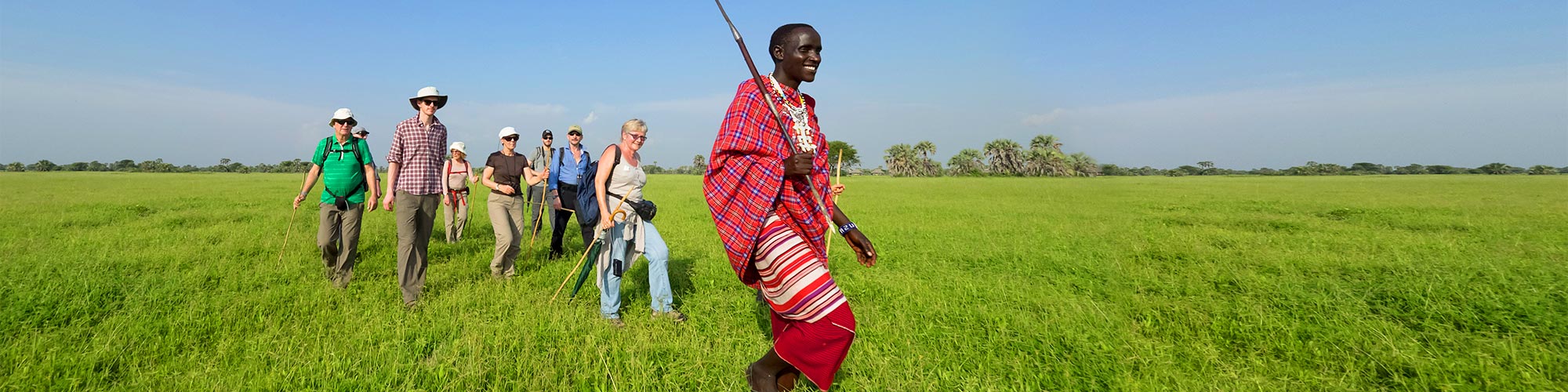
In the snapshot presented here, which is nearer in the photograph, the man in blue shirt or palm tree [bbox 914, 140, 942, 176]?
the man in blue shirt

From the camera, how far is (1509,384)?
312 cm

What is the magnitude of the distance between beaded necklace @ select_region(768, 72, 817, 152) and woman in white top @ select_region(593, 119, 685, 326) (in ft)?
6.61

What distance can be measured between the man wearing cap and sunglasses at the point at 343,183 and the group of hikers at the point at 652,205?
0.01 meters

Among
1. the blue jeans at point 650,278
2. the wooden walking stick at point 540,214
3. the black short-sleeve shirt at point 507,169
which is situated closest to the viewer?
the blue jeans at point 650,278

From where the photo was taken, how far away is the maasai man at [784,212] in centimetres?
269

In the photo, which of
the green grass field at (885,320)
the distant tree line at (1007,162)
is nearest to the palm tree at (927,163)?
the distant tree line at (1007,162)

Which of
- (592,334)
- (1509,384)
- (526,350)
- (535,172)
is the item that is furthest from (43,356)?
(1509,384)

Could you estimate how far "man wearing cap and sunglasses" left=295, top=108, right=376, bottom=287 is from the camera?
554cm

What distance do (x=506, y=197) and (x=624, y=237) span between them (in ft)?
10.1

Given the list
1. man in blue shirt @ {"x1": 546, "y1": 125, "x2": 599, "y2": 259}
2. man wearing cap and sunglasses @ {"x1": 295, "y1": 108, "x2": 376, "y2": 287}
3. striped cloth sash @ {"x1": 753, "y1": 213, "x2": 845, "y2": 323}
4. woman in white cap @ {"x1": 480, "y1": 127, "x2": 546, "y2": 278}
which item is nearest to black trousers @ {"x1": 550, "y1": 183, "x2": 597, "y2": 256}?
man in blue shirt @ {"x1": 546, "y1": 125, "x2": 599, "y2": 259}

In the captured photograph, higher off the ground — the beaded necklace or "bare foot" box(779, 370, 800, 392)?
the beaded necklace

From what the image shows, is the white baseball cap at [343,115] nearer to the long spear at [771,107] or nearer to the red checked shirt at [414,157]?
the red checked shirt at [414,157]

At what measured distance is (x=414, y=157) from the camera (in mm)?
5102

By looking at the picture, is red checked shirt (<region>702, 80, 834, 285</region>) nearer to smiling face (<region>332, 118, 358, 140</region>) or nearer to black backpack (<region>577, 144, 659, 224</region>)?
black backpack (<region>577, 144, 659, 224</region>)
